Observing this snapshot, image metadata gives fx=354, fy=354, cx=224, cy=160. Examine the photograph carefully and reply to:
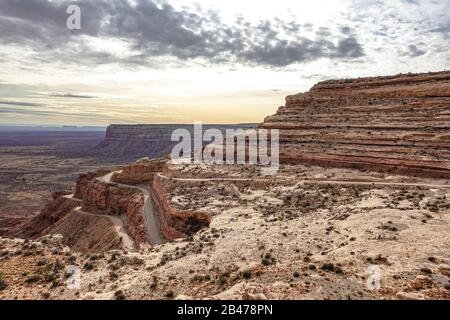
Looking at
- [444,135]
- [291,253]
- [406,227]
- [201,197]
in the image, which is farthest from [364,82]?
[291,253]

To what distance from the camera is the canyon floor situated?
11.3m

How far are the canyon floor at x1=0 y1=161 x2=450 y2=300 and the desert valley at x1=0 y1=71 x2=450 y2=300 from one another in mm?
68

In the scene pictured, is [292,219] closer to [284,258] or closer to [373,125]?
[284,258]

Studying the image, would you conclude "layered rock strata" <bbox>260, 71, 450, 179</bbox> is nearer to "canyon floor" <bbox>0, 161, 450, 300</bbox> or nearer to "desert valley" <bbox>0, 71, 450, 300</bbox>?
"desert valley" <bbox>0, 71, 450, 300</bbox>

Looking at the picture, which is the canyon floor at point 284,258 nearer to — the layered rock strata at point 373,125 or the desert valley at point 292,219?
the desert valley at point 292,219

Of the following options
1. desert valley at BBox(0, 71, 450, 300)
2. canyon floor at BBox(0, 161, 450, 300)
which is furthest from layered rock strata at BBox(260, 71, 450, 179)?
canyon floor at BBox(0, 161, 450, 300)

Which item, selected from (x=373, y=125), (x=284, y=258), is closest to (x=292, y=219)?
(x=284, y=258)

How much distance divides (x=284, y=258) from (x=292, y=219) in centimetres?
686

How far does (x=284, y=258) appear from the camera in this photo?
1402 cm

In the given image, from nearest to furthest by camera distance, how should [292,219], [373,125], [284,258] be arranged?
[284,258], [292,219], [373,125]

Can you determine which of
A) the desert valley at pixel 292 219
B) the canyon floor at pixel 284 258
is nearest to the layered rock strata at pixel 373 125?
the desert valley at pixel 292 219

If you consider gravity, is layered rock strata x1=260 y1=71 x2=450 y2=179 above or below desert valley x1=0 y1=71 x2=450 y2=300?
→ above

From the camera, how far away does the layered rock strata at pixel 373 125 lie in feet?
98.7

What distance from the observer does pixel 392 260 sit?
12555mm
